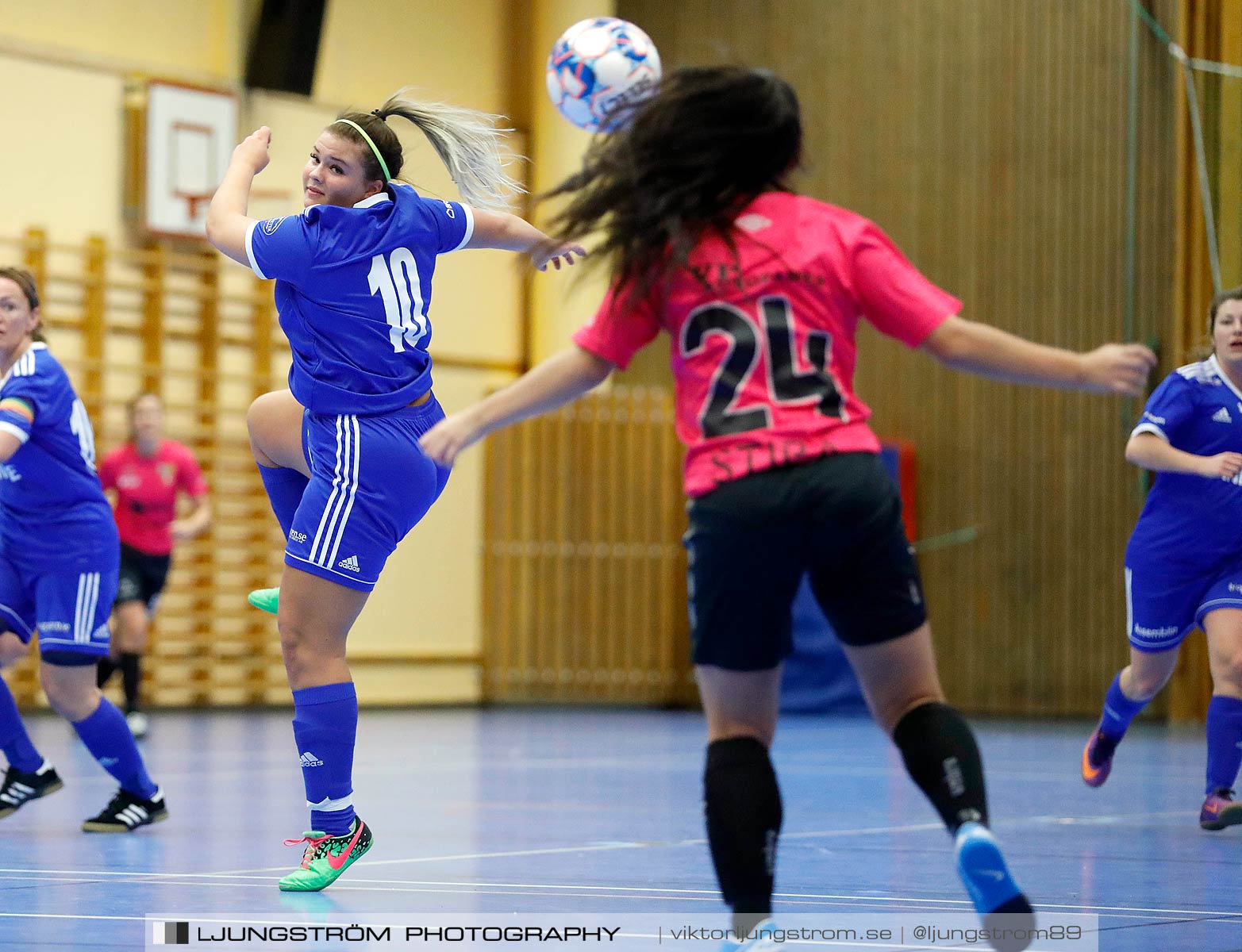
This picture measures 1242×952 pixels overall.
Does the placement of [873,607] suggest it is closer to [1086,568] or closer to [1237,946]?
[1237,946]

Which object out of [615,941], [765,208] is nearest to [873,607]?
[765,208]

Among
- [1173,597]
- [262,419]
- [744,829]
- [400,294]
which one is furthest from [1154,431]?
[744,829]

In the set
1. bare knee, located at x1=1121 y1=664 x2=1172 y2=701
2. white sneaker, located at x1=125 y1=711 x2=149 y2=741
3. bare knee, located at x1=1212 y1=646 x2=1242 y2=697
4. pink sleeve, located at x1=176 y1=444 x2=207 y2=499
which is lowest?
white sneaker, located at x1=125 y1=711 x2=149 y2=741

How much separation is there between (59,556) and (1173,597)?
358 centimetres

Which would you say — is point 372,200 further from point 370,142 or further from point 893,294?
Result: point 893,294

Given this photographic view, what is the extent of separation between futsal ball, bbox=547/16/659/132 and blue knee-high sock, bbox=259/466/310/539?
1257 mm

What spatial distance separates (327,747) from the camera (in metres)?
4.06

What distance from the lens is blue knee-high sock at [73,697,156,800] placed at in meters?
5.25

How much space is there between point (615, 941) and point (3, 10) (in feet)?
34.5

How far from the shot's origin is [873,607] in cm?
295

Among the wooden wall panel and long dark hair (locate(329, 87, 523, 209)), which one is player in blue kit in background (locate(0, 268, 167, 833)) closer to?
long dark hair (locate(329, 87, 523, 209))

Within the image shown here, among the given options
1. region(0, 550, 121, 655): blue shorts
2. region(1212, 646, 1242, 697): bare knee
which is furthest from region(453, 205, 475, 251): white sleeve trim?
region(1212, 646, 1242, 697): bare knee

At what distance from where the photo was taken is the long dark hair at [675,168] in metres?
2.96

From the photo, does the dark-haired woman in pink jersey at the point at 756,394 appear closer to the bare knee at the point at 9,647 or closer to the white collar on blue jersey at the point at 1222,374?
the white collar on blue jersey at the point at 1222,374
